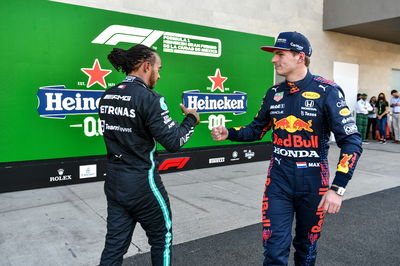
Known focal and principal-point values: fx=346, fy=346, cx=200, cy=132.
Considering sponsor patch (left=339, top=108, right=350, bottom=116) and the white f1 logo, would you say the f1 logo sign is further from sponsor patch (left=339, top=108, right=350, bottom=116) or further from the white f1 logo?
sponsor patch (left=339, top=108, right=350, bottom=116)

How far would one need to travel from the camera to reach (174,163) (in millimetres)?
6754

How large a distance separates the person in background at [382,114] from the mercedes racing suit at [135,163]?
11733mm

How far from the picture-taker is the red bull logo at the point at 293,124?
2.31 m

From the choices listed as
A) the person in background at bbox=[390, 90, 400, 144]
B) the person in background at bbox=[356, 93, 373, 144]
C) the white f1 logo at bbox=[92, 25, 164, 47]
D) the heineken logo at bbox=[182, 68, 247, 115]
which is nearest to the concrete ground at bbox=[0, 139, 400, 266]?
the heineken logo at bbox=[182, 68, 247, 115]

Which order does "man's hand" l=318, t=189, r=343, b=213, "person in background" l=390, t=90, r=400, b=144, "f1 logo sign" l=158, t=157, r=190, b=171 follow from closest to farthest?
"man's hand" l=318, t=189, r=343, b=213 → "f1 logo sign" l=158, t=157, r=190, b=171 → "person in background" l=390, t=90, r=400, b=144

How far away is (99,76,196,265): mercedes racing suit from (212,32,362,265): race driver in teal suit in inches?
27.5

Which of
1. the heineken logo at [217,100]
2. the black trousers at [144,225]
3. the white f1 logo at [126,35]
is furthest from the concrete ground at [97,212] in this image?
the white f1 logo at [126,35]

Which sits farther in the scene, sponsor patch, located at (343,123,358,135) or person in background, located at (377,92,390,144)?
person in background, located at (377,92,390,144)

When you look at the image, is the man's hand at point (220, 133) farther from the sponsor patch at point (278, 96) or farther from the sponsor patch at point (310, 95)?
the sponsor patch at point (310, 95)

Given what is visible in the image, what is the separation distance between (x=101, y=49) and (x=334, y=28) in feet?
26.4

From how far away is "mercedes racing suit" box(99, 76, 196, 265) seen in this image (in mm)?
2086

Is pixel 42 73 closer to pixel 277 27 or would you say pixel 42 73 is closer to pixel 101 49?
pixel 101 49

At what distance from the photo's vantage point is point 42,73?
5.27 meters

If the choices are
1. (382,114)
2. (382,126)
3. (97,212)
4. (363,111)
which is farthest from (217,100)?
(382,126)
